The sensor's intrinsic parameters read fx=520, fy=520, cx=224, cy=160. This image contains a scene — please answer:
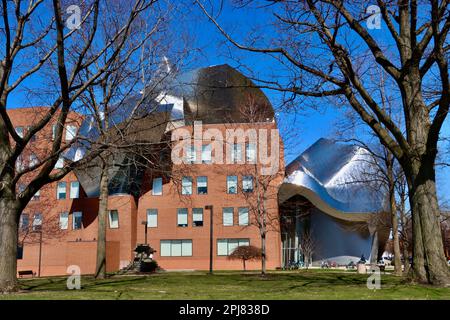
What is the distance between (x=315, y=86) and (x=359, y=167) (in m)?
42.0

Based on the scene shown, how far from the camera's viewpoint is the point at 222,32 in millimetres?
13875

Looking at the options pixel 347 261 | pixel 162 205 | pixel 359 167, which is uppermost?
pixel 359 167

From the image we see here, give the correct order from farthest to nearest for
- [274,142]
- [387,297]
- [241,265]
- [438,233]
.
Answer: [241,265], [274,142], [438,233], [387,297]

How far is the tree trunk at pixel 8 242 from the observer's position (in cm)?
1380

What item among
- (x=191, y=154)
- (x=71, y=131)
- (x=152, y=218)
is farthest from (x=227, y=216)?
(x=71, y=131)

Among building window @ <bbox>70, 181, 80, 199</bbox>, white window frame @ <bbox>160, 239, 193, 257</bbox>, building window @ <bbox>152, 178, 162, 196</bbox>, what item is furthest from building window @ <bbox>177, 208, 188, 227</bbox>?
building window @ <bbox>70, 181, 80, 199</bbox>

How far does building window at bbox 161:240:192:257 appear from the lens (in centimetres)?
5262

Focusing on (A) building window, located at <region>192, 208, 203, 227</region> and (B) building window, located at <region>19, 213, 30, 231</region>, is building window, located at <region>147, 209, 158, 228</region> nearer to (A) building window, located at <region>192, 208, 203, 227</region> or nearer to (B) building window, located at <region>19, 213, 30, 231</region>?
(A) building window, located at <region>192, 208, 203, 227</region>

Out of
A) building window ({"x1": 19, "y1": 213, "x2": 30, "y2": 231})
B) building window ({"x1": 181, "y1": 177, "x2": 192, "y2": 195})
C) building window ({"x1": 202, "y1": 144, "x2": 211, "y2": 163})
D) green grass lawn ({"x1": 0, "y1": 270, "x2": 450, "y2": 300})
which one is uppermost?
building window ({"x1": 202, "y1": 144, "x2": 211, "y2": 163})

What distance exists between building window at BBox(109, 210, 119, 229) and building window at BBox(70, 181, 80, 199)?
522 centimetres

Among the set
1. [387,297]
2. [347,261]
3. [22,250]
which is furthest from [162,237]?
[387,297]

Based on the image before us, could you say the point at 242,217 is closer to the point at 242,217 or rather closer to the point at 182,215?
the point at 242,217

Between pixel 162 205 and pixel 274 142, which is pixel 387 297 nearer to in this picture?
pixel 274 142

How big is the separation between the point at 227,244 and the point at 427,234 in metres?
39.8
